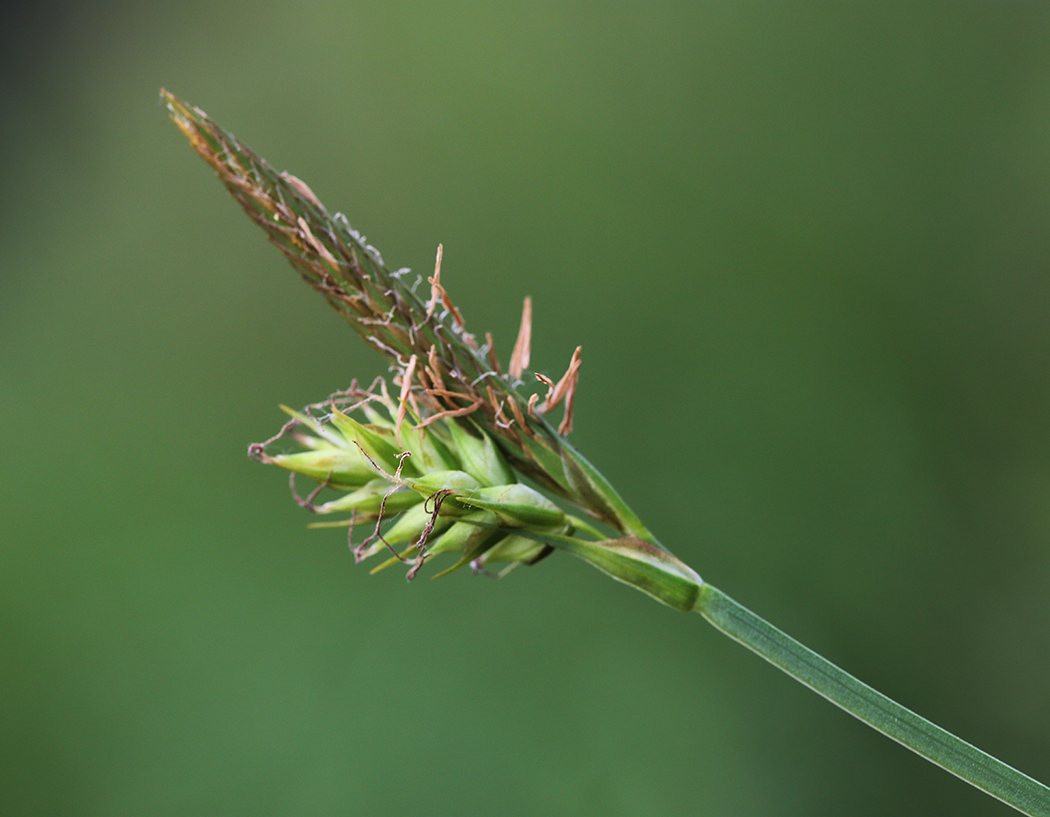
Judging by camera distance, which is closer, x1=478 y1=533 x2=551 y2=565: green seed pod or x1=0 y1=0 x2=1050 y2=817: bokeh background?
x1=478 y1=533 x2=551 y2=565: green seed pod

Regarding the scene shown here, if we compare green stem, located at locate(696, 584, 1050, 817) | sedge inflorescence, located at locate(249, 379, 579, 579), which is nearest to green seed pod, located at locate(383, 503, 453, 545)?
sedge inflorescence, located at locate(249, 379, 579, 579)

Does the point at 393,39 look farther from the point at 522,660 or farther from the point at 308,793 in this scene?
the point at 308,793

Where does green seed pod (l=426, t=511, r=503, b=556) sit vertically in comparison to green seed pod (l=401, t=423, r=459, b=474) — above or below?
below

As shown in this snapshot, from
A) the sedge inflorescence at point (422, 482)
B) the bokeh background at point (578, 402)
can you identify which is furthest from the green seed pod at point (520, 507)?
the bokeh background at point (578, 402)

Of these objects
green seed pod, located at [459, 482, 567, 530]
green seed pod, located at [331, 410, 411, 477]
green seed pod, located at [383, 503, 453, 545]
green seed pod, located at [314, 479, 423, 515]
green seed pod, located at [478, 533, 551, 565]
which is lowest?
green seed pod, located at [478, 533, 551, 565]

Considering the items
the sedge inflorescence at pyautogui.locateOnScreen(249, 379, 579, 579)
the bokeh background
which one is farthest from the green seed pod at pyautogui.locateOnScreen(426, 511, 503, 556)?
the bokeh background

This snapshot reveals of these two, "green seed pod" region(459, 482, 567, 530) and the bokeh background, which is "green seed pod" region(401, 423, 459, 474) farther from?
the bokeh background

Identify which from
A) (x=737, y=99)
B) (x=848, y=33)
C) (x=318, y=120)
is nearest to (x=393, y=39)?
(x=318, y=120)

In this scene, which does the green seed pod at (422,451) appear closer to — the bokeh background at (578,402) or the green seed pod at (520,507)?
the green seed pod at (520,507)
